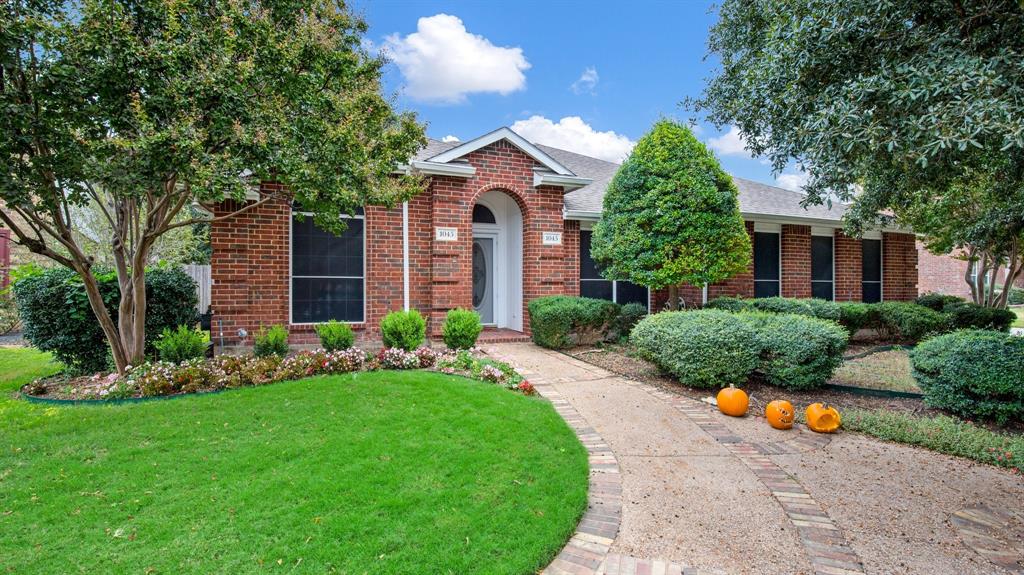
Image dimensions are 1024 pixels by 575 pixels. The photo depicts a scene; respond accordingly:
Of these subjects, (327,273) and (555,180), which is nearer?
(327,273)

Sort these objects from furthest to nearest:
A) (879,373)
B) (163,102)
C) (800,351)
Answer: (879,373) → (800,351) → (163,102)

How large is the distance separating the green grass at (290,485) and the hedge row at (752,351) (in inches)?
93.4

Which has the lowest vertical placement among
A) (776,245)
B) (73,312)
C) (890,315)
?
(890,315)

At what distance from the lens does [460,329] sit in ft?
25.8

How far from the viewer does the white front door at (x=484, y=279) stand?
1100 cm

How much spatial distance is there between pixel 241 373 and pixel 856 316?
12594 millimetres

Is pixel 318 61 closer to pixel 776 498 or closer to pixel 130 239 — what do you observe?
pixel 130 239

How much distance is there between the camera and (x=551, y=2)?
10.4 m

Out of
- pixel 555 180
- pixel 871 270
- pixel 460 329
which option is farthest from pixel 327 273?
pixel 871 270

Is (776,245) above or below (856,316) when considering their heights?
above

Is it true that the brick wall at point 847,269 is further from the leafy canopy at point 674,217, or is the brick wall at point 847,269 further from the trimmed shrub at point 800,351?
the trimmed shrub at point 800,351

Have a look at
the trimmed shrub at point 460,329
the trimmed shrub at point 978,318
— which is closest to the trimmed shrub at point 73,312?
the trimmed shrub at point 460,329

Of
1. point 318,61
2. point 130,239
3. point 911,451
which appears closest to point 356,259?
point 130,239

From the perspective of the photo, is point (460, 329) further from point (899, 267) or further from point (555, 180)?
point (899, 267)
